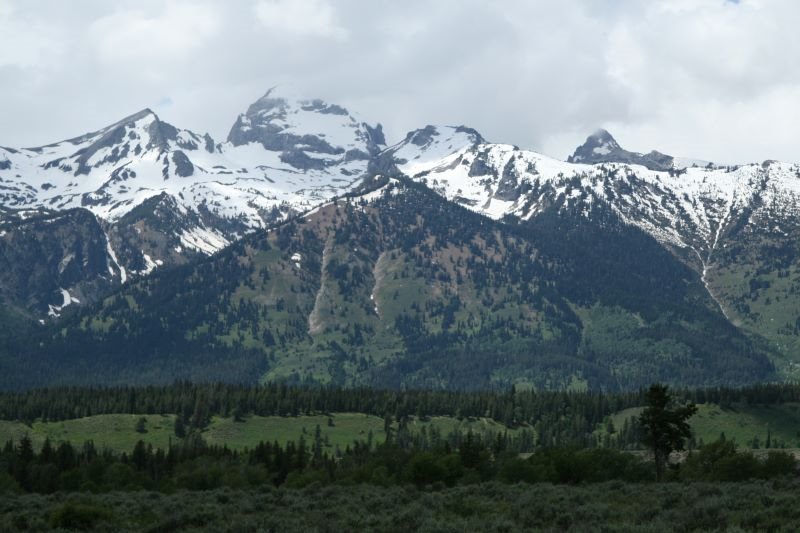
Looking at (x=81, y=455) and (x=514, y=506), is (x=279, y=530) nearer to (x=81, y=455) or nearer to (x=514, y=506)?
(x=514, y=506)

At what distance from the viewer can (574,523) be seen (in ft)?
180

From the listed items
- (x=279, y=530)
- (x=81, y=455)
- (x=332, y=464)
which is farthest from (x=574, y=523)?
(x=81, y=455)

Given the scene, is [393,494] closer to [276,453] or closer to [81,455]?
[276,453]

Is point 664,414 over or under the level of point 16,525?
over

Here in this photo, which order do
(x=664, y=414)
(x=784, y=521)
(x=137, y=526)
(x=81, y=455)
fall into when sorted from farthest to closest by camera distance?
1. (x=81, y=455)
2. (x=664, y=414)
3. (x=137, y=526)
4. (x=784, y=521)

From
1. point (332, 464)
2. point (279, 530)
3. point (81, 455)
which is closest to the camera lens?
point (279, 530)

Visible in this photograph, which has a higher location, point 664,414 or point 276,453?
point 664,414

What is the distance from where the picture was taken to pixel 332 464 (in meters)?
175

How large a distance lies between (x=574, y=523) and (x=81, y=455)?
497 feet

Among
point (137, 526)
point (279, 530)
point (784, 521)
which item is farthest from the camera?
point (137, 526)

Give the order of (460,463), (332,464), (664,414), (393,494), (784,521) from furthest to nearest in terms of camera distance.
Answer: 1. (332,464)
2. (460,463)
3. (664,414)
4. (393,494)
5. (784,521)

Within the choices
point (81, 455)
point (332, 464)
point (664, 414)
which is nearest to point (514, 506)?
point (664, 414)

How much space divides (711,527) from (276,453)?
442ft

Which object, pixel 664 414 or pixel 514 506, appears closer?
pixel 514 506
